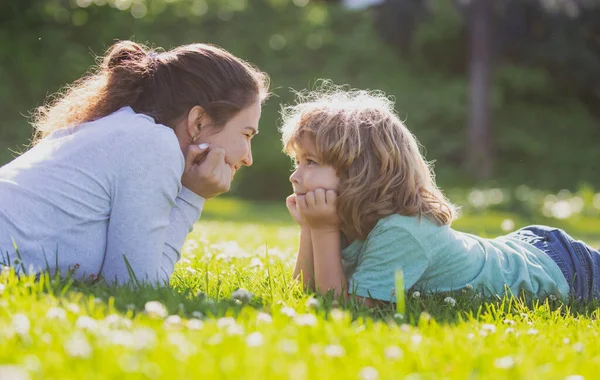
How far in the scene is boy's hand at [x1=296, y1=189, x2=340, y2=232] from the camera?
11.4ft

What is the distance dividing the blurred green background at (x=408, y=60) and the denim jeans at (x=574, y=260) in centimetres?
1324

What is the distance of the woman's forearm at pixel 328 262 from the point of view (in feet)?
11.5

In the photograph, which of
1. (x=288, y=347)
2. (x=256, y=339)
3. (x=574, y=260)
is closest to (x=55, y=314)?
(x=256, y=339)

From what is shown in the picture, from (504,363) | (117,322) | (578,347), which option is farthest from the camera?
(578,347)

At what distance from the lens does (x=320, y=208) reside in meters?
3.47

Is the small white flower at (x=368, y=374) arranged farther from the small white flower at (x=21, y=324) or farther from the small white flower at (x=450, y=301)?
the small white flower at (x=450, y=301)

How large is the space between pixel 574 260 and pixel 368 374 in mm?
2776

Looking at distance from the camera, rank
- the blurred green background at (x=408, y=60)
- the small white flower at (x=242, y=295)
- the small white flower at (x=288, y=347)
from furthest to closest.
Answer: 1. the blurred green background at (x=408, y=60)
2. the small white flower at (x=242, y=295)
3. the small white flower at (x=288, y=347)

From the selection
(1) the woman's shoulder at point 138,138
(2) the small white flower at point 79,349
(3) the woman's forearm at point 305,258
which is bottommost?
(3) the woman's forearm at point 305,258

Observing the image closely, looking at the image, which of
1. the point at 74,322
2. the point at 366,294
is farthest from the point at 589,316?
the point at 74,322

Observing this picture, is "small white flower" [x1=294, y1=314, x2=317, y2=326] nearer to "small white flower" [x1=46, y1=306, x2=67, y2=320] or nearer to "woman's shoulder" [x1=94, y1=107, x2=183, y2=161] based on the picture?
"small white flower" [x1=46, y1=306, x2=67, y2=320]

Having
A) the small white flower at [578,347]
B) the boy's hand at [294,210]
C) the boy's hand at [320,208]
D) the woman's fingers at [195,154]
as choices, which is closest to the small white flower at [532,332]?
the small white flower at [578,347]

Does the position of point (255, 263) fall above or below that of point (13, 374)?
below

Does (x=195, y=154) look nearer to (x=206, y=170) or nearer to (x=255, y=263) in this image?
(x=206, y=170)
